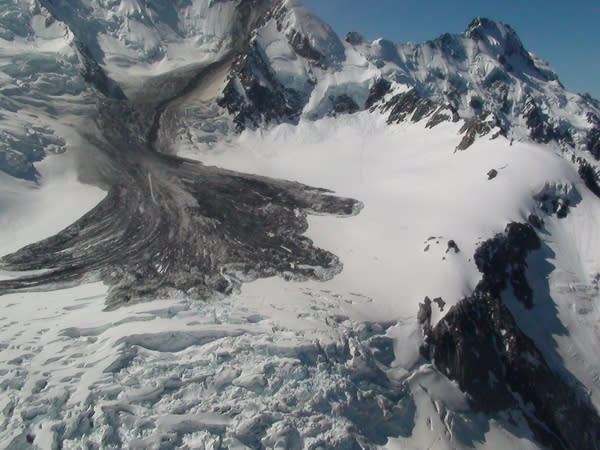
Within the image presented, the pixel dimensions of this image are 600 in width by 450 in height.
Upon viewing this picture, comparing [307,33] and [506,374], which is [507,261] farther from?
[307,33]

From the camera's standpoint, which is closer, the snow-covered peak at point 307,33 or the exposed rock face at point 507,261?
the exposed rock face at point 507,261

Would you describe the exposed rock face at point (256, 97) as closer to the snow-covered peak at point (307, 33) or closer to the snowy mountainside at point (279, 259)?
the snowy mountainside at point (279, 259)

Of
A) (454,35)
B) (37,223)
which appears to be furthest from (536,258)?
(454,35)

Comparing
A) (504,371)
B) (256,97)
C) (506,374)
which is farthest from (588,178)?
(256,97)

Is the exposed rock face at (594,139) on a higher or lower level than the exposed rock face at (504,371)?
higher

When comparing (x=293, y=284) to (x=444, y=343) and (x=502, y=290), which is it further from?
(x=502, y=290)

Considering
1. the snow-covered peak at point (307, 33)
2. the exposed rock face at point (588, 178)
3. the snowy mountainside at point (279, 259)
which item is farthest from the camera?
the snow-covered peak at point (307, 33)

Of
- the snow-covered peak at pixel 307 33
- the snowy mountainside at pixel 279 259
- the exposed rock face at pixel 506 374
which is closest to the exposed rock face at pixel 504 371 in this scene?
the exposed rock face at pixel 506 374
